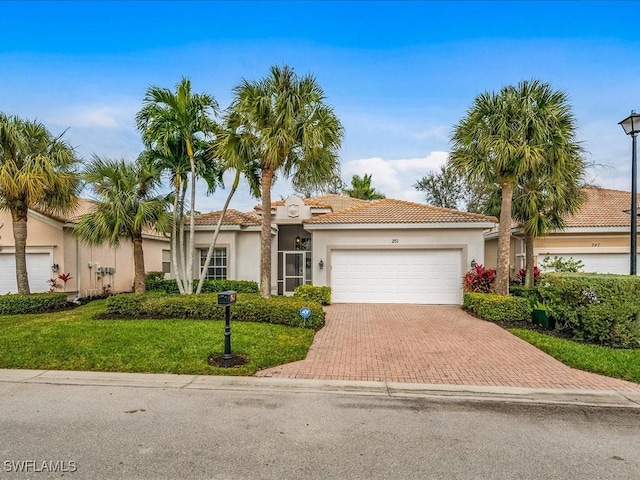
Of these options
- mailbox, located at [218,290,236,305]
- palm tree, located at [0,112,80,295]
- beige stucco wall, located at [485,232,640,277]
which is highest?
palm tree, located at [0,112,80,295]

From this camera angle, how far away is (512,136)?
11289mm

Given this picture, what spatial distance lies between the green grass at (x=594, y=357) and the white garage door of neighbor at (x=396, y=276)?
17.5 feet

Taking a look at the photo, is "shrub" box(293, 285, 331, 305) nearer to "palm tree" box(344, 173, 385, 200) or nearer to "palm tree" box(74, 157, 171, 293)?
"palm tree" box(74, 157, 171, 293)

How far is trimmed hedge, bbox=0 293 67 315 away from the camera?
1182 centimetres

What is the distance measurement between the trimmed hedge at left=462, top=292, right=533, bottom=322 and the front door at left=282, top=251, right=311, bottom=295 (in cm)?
862

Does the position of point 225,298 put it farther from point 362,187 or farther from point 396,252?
point 362,187

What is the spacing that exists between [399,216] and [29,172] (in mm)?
13151

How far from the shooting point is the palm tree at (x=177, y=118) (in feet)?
37.4

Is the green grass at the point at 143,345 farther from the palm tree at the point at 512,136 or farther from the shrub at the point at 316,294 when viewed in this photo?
the palm tree at the point at 512,136

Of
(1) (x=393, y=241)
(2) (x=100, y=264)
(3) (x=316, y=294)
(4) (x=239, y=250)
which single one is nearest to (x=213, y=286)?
(4) (x=239, y=250)

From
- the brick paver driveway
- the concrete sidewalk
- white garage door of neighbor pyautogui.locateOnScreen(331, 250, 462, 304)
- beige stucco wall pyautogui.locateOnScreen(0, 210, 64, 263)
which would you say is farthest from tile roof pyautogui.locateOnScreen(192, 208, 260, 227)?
the concrete sidewalk

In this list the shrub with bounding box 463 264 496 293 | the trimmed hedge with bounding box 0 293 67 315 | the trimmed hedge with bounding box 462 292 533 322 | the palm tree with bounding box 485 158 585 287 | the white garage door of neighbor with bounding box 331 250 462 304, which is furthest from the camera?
the white garage door of neighbor with bounding box 331 250 462 304

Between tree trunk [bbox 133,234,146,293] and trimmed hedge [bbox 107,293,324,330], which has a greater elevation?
tree trunk [bbox 133,234,146,293]

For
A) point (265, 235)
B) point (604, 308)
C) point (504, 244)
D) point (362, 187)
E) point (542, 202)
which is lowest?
point (604, 308)
